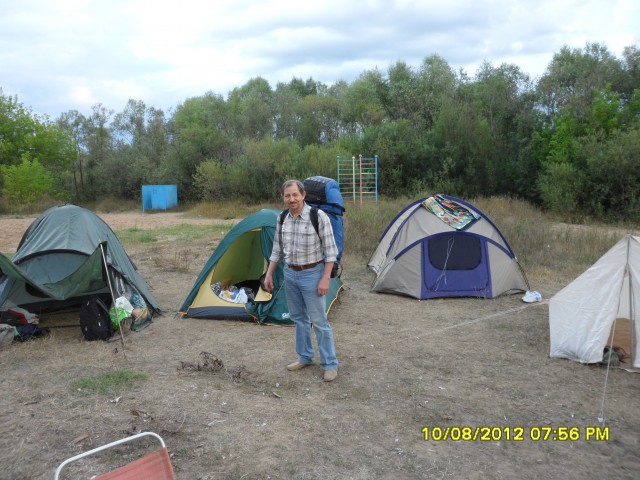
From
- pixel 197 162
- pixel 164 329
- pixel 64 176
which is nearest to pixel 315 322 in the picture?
pixel 164 329

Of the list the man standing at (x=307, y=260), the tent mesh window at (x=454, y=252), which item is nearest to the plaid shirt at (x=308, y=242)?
the man standing at (x=307, y=260)

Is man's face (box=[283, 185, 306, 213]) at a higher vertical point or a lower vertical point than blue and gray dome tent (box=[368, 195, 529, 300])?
higher

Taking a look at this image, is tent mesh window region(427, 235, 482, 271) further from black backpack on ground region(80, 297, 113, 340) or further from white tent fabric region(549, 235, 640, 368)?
black backpack on ground region(80, 297, 113, 340)

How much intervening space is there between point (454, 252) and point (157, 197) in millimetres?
21631

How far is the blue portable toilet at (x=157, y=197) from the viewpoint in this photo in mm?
26672

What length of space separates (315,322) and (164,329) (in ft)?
8.55

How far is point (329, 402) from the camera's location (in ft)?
14.7

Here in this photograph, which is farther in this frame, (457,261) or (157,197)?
(157,197)

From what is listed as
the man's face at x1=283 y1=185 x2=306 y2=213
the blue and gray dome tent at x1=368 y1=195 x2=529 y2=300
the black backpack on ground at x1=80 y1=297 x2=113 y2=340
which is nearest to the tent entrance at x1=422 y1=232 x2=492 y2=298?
the blue and gray dome tent at x1=368 y1=195 x2=529 y2=300

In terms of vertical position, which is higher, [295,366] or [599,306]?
[599,306]

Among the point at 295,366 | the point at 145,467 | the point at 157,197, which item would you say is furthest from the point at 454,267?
the point at 157,197

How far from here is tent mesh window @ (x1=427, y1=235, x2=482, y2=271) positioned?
7.92m
